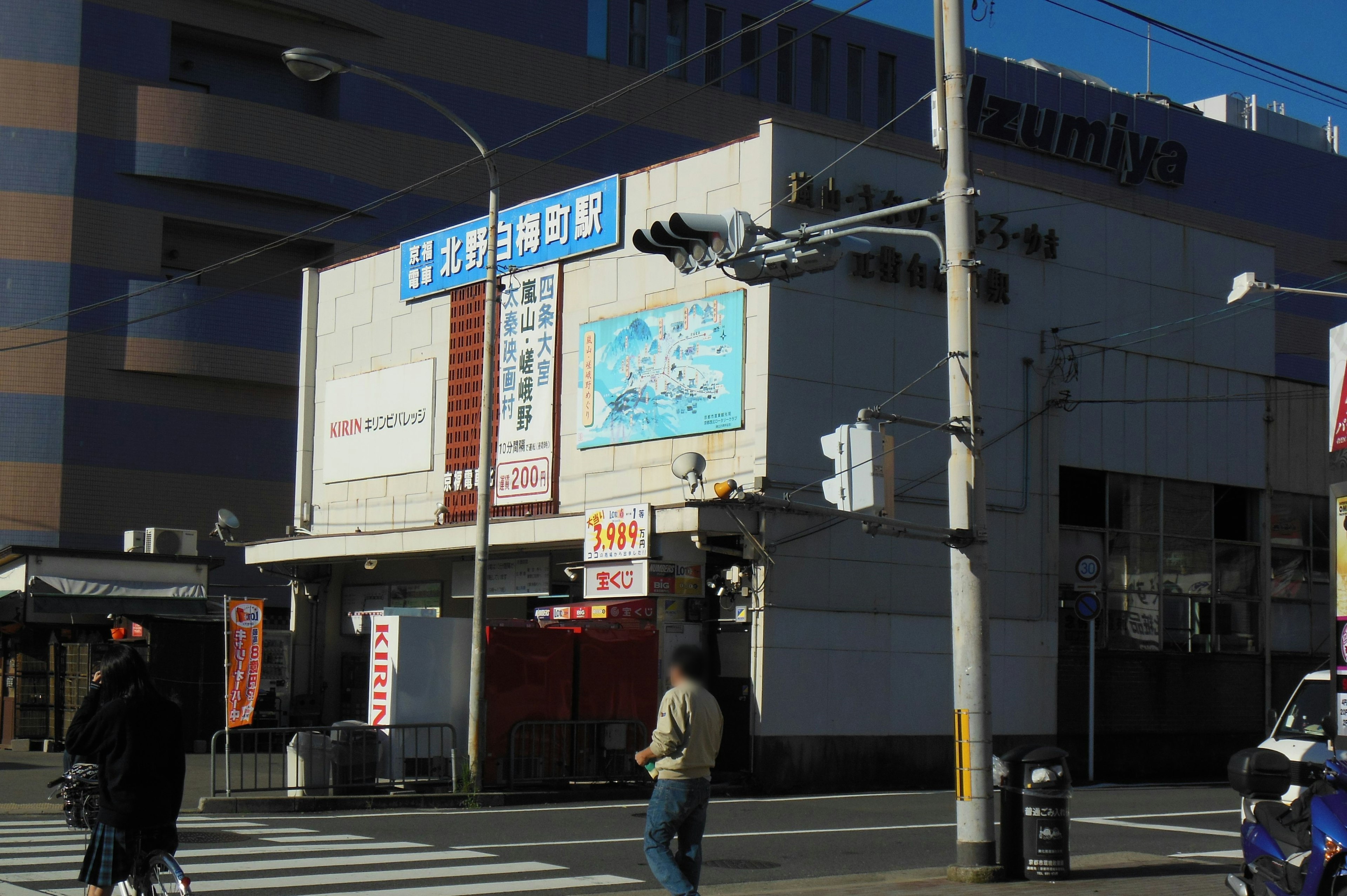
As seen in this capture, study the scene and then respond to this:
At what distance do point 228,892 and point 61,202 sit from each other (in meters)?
31.3

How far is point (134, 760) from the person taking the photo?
8109 millimetres

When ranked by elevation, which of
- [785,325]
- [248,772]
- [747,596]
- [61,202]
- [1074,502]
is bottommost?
[248,772]

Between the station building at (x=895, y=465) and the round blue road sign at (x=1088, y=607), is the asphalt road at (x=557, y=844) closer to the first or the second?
the station building at (x=895, y=465)

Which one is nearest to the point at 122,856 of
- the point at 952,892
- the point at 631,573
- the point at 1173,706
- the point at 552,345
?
the point at 952,892

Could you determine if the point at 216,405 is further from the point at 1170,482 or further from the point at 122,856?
the point at 122,856

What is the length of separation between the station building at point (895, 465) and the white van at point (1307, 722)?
5.46 meters

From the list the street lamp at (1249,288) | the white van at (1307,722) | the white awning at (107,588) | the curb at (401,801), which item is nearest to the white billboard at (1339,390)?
the street lamp at (1249,288)

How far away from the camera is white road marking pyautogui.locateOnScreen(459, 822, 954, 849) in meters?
15.0

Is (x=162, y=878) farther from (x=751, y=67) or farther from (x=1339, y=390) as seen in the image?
(x=751, y=67)

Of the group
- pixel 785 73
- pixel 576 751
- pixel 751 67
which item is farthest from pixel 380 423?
pixel 785 73

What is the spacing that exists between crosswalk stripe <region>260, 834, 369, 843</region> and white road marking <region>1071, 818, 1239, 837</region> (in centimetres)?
843

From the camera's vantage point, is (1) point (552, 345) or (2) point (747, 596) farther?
(1) point (552, 345)

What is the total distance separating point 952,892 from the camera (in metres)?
11.6

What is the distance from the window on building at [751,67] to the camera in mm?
48562
